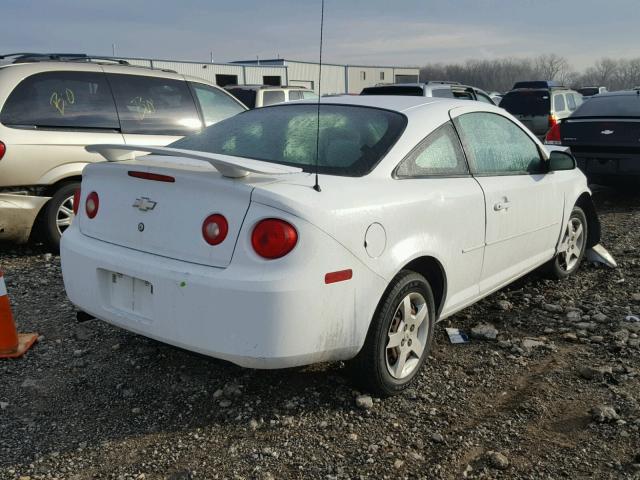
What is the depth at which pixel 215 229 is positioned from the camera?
2.64 m

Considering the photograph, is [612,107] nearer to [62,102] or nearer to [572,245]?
[572,245]

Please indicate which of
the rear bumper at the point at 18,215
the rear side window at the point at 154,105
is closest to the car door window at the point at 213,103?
the rear side window at the point at 154,105

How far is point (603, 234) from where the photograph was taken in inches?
270

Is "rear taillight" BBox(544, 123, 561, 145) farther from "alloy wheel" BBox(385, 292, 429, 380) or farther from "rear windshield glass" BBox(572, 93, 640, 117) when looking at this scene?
"alloy wheel" BBox(385, 292, 429, 380)

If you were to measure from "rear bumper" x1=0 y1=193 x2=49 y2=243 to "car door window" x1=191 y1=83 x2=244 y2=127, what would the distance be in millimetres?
2041

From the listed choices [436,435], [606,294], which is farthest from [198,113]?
[436,435]

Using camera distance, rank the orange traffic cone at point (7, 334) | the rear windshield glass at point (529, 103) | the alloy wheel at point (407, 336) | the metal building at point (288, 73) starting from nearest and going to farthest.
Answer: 1. the alloy wheel at point (407, 336)
2. the orange traffic cone at point (7, 334)
3. the rear windshield glass at point (529, 103)
4. the metal building at point (288, 73)

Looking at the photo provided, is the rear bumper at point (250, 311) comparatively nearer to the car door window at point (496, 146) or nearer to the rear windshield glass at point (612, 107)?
the car door window at point (496, 146)

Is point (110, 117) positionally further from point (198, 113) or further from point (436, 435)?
point (436, 435)

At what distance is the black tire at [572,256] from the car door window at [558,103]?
9173mm

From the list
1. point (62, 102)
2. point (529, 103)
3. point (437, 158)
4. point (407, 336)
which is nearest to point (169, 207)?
point (407, 336)

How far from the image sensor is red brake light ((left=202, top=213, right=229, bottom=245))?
263cm

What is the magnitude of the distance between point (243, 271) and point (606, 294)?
3.48 m

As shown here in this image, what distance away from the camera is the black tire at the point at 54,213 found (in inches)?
220
